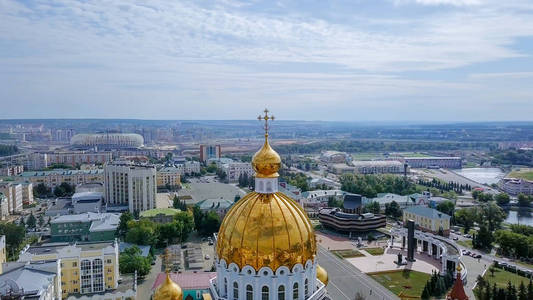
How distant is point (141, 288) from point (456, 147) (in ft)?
600

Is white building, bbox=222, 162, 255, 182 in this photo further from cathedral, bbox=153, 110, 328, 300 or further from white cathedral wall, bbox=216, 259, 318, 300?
white cathedral wall, bbox=216, 259, 318, 300

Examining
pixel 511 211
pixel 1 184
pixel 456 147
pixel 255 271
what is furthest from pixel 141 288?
pixel 456 147

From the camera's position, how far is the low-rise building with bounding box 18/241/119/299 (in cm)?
3120

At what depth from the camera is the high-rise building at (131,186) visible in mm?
61188

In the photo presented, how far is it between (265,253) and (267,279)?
0.98 metres

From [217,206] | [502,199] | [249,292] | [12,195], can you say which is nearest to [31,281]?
[249,292]

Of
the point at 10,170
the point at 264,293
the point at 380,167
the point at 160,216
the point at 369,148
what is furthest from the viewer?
the point at 369,148

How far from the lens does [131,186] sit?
60875mm

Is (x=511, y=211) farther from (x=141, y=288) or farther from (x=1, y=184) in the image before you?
(x=1, y=184)

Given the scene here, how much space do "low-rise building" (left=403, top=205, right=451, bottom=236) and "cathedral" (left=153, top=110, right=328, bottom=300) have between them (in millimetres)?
38457

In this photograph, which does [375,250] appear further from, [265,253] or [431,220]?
[265,253]

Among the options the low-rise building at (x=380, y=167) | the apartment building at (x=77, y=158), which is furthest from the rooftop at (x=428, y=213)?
the apartment building at (x=77, y=158)

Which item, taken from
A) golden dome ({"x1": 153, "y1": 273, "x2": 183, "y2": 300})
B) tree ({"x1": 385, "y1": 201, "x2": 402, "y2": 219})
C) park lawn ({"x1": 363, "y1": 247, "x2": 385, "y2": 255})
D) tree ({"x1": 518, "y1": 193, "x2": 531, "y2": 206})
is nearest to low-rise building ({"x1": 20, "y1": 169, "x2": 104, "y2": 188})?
tree ({"x1": 385, "y1": 201, "x2": 402, "y2": 219})

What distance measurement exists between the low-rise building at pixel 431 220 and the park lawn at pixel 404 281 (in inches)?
510
